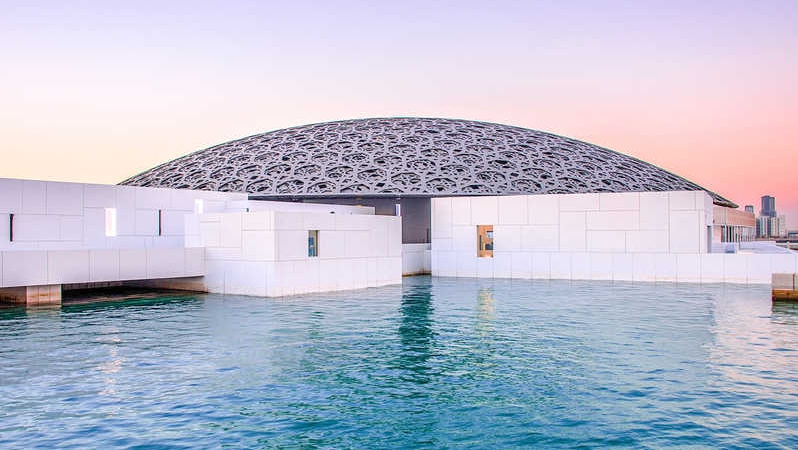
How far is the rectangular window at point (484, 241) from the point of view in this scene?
33.1 m

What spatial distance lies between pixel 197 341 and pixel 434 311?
7.28m

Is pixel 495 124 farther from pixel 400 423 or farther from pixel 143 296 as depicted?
pixel 400 423

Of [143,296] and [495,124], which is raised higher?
[495,124]

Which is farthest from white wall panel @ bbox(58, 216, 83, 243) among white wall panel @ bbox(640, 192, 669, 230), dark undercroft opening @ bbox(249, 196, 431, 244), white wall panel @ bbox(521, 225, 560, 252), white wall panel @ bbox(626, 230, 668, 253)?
white wall panel @ bbox(640, 192, 669, 230)

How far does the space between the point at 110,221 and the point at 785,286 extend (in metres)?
24.5

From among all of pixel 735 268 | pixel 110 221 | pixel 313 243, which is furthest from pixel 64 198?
pixel 735 268

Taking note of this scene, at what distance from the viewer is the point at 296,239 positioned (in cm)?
2472

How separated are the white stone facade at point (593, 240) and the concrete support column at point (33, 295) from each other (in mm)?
17531

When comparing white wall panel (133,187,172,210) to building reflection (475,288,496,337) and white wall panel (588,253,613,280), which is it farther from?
white wall panel (588,253,613,280)

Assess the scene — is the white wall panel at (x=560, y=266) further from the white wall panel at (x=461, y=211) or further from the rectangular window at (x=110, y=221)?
the rectangular window at (x=110, y=221)

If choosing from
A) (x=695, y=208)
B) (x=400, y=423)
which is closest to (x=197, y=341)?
(x=400, y=423)

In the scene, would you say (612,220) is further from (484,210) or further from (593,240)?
(484,210)

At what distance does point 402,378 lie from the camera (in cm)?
1109

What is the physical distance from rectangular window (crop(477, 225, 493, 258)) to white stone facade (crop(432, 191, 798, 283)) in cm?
30
